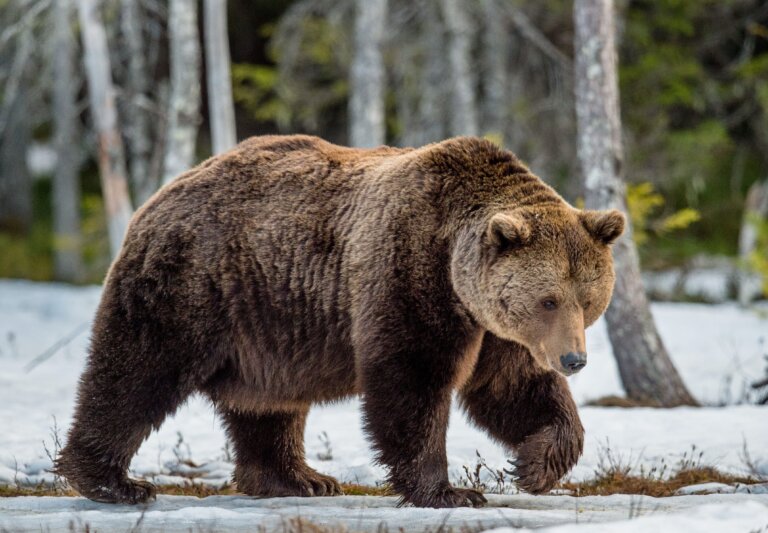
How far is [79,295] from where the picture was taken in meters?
17.0

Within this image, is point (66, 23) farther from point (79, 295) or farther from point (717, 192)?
point (717, 192)

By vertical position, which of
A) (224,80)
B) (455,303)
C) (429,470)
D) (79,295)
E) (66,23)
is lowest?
(79,295)

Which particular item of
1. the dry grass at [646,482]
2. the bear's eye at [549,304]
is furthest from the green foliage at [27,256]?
the bear's eye at [549,304]

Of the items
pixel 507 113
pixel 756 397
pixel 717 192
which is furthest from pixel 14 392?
pixel 717 192

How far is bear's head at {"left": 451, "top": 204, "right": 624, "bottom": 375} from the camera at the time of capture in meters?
4.96

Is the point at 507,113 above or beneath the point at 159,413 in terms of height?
above

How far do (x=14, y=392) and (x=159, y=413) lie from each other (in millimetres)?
4681

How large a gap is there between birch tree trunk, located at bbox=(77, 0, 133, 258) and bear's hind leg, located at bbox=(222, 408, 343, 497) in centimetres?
616

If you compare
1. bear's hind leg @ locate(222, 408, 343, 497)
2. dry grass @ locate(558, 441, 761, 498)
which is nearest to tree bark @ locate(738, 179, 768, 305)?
dry grass @ locate(558, 441, 761, 498)

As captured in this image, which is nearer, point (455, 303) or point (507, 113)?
point (455, 303)

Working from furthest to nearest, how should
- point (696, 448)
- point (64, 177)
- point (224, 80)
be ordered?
point (64, 177) < point (224, 80) < point (696, 448)

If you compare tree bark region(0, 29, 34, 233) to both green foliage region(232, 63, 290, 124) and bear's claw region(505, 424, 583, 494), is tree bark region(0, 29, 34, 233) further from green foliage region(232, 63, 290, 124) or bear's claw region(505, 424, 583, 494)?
bear's claw region(505, 424, 583, 494)

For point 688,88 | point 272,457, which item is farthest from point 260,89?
point 272,457

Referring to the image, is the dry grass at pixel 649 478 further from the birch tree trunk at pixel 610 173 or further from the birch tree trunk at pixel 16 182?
the birch tree trunk at pixel 16 182
